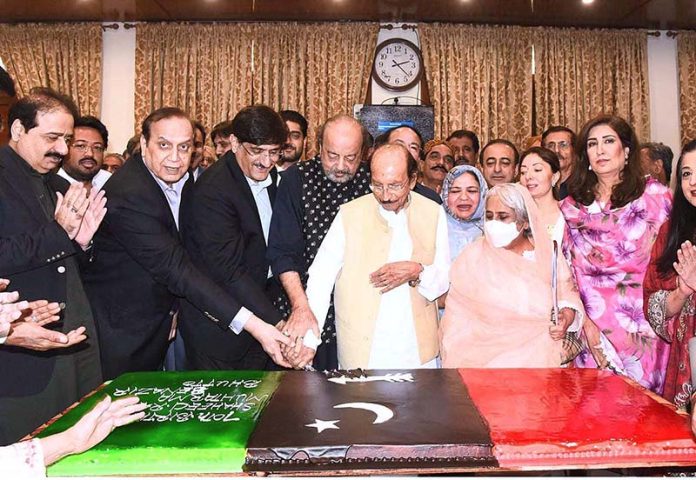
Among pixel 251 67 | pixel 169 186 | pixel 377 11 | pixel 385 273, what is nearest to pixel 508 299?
pixel 385 273

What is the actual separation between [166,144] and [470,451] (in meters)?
1.90

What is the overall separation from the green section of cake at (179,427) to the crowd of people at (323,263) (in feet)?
1.55

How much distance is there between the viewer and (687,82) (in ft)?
26.7

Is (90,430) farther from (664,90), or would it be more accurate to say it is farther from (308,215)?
(664,90)

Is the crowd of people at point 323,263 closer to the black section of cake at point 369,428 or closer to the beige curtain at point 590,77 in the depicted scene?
the black section of cake at point 369,428

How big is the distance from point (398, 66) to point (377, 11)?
0.80m

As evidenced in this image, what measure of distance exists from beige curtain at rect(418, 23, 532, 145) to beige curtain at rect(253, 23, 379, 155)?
83 cm

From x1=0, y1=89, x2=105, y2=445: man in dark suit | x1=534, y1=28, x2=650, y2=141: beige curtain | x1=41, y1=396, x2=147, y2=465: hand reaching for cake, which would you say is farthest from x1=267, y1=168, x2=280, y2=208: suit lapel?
x1=534, y1=28, x2=650, y2=141: beige curtain

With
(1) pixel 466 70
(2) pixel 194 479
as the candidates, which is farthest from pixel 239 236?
(1) pixel 466 70

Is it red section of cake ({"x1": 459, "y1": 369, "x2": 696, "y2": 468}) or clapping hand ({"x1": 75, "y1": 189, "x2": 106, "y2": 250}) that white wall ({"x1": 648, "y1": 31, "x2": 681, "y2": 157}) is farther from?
clapping hand ({"x1": 75, "y1": 189, "x2": 106, "y2": 250})

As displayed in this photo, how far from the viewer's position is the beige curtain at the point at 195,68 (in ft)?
25.6

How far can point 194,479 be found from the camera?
1.44 m

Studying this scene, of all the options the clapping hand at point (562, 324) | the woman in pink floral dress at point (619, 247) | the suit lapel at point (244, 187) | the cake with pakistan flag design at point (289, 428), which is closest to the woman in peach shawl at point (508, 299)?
the clapping hand at point (562, 324)

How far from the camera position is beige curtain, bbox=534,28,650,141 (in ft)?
26.1
